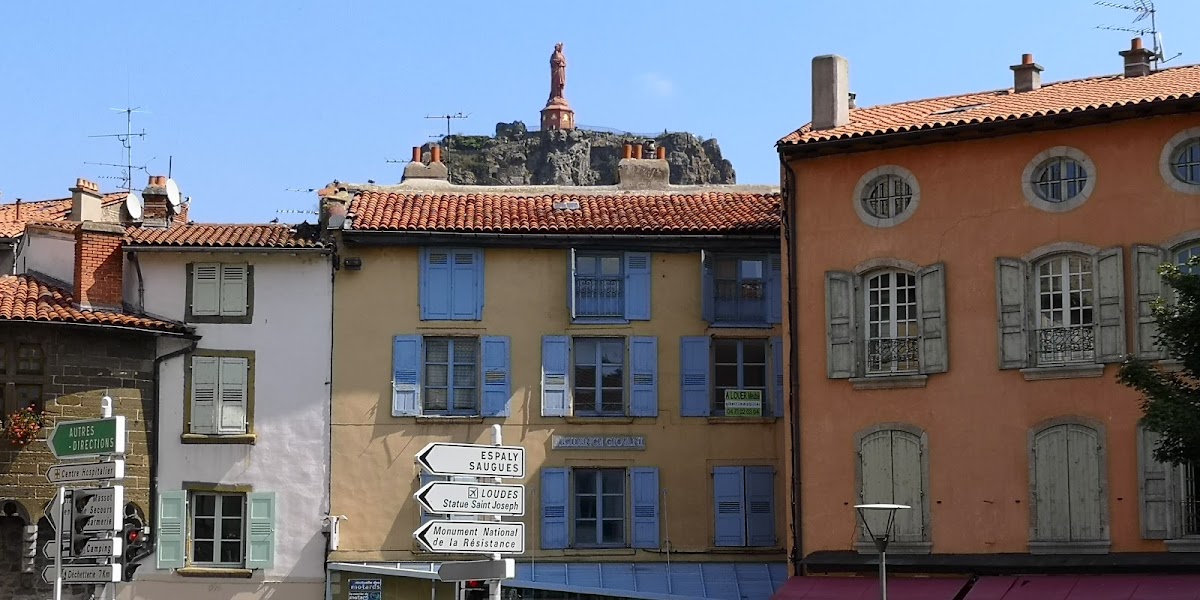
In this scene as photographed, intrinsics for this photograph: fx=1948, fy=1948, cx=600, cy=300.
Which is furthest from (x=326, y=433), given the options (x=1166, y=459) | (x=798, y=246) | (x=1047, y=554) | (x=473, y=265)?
(x=1166, y=459)

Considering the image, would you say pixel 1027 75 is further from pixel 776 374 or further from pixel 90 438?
pixel 90 438

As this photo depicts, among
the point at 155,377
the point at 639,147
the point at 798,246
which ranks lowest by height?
the point at 155,377

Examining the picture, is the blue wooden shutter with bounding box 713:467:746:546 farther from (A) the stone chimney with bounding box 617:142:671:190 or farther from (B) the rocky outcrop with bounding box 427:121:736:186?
(B) the rocky outcrop with bounding box 427:121:736:186

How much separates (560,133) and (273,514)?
77678mm

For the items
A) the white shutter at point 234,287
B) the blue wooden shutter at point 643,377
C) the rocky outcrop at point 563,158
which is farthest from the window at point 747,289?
the rocky outcrop at point 563,158

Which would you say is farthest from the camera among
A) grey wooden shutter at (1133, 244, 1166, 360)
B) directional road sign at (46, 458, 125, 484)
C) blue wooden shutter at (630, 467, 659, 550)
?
blue wooden shutter at (630, 467, 659, 550)

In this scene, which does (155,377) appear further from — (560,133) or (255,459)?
(560,133)

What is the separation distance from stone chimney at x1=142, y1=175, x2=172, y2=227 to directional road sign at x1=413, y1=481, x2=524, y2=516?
20724mm

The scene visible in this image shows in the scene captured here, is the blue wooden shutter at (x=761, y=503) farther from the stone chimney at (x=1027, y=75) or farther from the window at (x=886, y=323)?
the stone chimney at (x=1027, y=75)

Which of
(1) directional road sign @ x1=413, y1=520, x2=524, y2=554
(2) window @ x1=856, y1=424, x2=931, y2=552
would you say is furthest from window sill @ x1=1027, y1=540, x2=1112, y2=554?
(1) directional road sign @ x1=413, y1=520, x2=524, y2=554

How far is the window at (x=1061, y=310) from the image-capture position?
29.7 m

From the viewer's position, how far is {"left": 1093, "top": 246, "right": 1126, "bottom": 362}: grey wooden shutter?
1163 inches

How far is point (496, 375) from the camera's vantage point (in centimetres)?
3528

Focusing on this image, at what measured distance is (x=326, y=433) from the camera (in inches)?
1383
